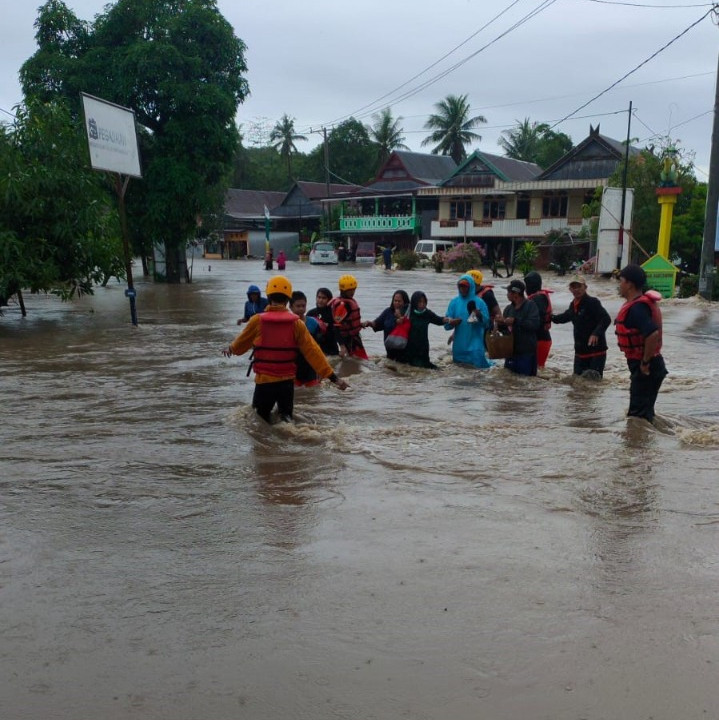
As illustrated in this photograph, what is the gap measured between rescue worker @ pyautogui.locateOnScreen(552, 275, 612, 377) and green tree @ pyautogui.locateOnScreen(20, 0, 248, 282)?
20038mm

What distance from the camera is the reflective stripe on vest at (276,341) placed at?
6809 millimetres

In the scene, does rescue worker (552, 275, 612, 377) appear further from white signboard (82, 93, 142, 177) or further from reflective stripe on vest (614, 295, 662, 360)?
white signboard (82, 93, 142, 177)

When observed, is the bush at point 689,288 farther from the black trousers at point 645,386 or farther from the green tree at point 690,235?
the black trousers at point 645,386

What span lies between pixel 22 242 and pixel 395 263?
101 feet

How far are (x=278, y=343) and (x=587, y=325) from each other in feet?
13.9

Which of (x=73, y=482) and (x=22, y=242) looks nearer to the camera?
(x=73, y=482)

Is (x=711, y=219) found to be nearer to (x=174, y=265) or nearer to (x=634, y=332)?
(x=634, y=332)

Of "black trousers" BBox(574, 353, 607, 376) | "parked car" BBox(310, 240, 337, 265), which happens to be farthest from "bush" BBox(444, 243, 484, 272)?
"black trousers" BBox(574, 353, 607, 376)

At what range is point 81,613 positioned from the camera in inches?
151

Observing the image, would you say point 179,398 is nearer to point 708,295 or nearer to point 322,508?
point 322,508

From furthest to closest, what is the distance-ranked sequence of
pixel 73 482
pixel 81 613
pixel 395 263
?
1. pixel 395 263
2. pixel 73 482
3. pixel 81 613

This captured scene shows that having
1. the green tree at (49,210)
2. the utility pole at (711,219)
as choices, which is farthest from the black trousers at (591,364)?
the utility pole at (711,219)

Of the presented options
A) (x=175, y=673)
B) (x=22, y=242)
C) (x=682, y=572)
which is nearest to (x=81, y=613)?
(x=175, y=673)

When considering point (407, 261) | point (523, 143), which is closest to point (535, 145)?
point (523, 143)
